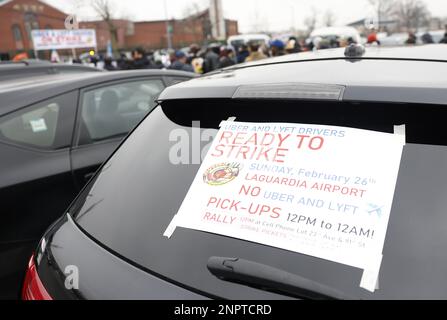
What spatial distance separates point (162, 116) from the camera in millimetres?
1729

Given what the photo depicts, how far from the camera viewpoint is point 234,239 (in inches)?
47.2

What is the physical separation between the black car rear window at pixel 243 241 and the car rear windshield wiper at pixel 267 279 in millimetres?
20

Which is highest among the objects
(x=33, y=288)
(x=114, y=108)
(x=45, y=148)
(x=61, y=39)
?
(x=61, y=39)

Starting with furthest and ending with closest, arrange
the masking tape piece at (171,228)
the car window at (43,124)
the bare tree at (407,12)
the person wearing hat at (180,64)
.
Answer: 1. the bare tree at (407,12)
2. the person wearing hat at (180,64)
3. the car window at (43,124)
4. the masking tape piece at (171,228)

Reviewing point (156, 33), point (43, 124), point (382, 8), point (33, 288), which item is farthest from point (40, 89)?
point (156, 33)

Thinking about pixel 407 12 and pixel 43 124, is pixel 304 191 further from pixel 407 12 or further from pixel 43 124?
Answer: pixel 407 12

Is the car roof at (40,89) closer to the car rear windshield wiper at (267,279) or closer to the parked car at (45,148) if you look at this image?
the parked car at (45,148)

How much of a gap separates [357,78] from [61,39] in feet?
63.9

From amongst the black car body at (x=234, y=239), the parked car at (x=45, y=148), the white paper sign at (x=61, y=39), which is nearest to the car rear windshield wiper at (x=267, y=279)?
the black car body at (x=234, y=239)

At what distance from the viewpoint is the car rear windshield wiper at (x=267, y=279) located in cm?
103

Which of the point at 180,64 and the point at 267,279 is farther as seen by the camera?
the point at 180,64

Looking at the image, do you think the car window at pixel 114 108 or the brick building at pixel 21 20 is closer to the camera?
the car window at pixel 114 108

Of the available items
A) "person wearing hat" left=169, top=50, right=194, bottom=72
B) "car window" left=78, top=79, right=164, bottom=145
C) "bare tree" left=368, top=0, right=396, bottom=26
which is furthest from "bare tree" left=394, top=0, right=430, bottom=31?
"car window" left=78, top=79, right=164, bottom=145
